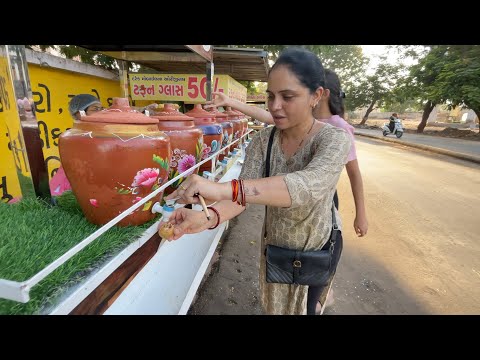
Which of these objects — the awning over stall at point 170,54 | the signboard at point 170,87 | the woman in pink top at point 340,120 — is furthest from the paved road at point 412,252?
the awning over stall at point 170,54

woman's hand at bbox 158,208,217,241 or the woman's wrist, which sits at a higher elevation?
the woman's wrist

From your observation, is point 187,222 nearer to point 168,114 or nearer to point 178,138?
point 178,138

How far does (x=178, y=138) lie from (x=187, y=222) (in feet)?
2.38

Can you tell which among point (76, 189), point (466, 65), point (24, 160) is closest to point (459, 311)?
point (76, 189)

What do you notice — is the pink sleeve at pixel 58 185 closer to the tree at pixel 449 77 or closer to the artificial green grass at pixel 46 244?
the artificial green grass at pixel 46 244

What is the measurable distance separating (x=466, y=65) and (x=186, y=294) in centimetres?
1548

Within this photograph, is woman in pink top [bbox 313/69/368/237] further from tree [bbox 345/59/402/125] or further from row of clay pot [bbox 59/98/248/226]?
tree [bbox 345/59/402/125]

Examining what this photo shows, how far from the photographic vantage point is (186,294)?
1.43 metres

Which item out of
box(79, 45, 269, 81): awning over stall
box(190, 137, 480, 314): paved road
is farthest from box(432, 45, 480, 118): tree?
box(79, 45, 269, 81): awning over stall

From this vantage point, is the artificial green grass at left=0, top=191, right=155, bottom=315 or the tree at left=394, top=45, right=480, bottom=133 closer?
the artificial green grass at left=0, top=191, right=155, bottom=315

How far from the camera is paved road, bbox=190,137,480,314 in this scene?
7.74ft

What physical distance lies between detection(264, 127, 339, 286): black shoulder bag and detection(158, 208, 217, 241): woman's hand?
340 millimetres

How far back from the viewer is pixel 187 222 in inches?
47.5

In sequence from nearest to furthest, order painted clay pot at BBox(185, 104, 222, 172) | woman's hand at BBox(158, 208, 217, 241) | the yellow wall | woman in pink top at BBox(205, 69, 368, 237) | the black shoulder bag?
woman's hand at BBox(158, 208, 217, 241) → the black shoulder bag → woman in pink top at BBox(205, 69, 368, 237) → painted clay pot at BBox(185, 104, 222, 172) → the yellow wall
